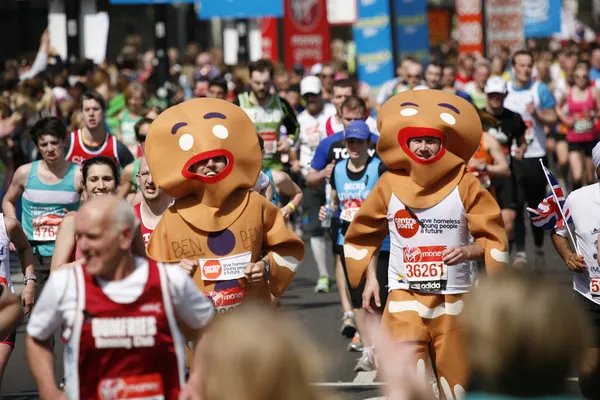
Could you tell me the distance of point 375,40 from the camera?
20.1 m

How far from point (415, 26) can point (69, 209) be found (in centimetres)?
1161

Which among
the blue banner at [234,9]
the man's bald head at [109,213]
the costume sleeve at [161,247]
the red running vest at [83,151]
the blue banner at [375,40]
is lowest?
the costume sleeve at [161,247]

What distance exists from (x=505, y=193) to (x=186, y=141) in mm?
6707

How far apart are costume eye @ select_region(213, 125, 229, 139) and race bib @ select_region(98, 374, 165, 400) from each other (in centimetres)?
218

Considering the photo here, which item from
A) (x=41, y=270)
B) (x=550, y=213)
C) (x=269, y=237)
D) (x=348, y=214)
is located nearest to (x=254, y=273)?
(x=269, y=237)

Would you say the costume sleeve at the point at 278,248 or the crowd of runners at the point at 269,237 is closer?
the crowd of runners at the point at 269,237

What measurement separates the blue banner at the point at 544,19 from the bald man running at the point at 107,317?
24.8 meters

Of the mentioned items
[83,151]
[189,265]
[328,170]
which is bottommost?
[189,265]

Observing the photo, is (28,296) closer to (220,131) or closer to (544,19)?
(220,131)

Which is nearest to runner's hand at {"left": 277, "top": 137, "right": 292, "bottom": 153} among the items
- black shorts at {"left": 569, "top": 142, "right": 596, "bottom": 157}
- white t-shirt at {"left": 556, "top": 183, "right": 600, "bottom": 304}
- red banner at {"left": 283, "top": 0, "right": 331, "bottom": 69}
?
white t-shirt at {"left": 556, "top": 183, "right": 600, "bottom": 304}

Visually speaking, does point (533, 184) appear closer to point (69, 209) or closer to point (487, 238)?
point (69, 209)

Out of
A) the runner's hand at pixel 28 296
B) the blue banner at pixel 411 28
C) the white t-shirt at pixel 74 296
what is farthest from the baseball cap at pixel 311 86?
the white t-shirt at pixel 74 296

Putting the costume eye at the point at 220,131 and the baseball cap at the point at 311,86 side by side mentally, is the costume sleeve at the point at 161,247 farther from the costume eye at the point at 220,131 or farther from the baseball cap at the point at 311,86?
the baseball cap at the point at 311,86

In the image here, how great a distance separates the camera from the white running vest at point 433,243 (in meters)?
7.52
